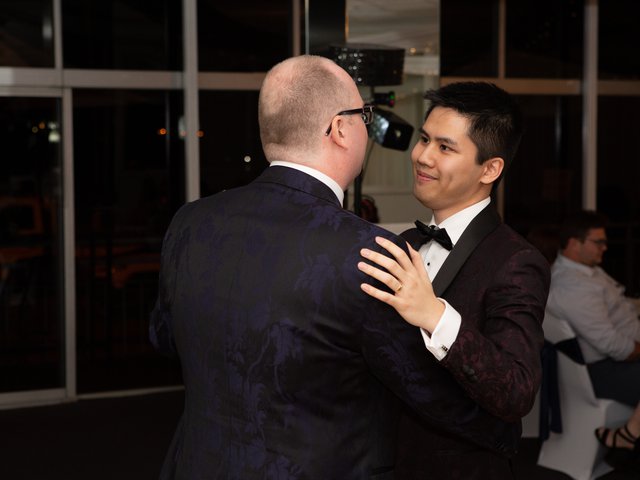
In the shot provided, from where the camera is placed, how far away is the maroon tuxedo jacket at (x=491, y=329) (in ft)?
4.91

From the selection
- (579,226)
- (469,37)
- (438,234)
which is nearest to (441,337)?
(438,234)

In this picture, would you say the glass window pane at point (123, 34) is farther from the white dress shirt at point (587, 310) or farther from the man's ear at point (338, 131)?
the man's ear at point (338, 131)

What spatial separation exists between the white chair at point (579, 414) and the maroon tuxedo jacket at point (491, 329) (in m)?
2.69

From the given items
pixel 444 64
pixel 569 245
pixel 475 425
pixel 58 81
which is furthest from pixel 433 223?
pixel 444 64

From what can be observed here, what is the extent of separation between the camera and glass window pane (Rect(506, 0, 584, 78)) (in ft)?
23.7

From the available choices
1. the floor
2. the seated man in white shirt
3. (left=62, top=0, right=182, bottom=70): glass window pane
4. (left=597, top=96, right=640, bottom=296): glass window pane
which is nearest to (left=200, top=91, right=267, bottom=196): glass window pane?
(left=62, top=0, right=182, bottom=70): glass window pane

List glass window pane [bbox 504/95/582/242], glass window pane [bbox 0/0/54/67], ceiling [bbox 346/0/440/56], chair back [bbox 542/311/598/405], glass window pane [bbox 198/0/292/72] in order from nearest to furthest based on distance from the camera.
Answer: chair back [bbox 542/311/598/405], ceiling [bbox 346/0/440/56], glass window pane [bbox 0/0/54/67], glass window pane [bbox 198/0/292/72], glass window pane [bbox 504/95/582/242]

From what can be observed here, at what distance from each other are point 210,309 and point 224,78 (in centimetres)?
524

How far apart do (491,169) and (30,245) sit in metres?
4.99

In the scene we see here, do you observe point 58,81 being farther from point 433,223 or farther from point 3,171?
point 433,223

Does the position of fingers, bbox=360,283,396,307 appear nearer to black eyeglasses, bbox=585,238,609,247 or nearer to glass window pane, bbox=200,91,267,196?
black eyeglasses, bbox=585,238,609,247

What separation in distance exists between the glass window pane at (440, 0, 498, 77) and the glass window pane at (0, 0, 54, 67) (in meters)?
2.97

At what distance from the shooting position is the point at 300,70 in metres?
1.48

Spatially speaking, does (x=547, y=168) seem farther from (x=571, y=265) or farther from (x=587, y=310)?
(x=587, y=310)
